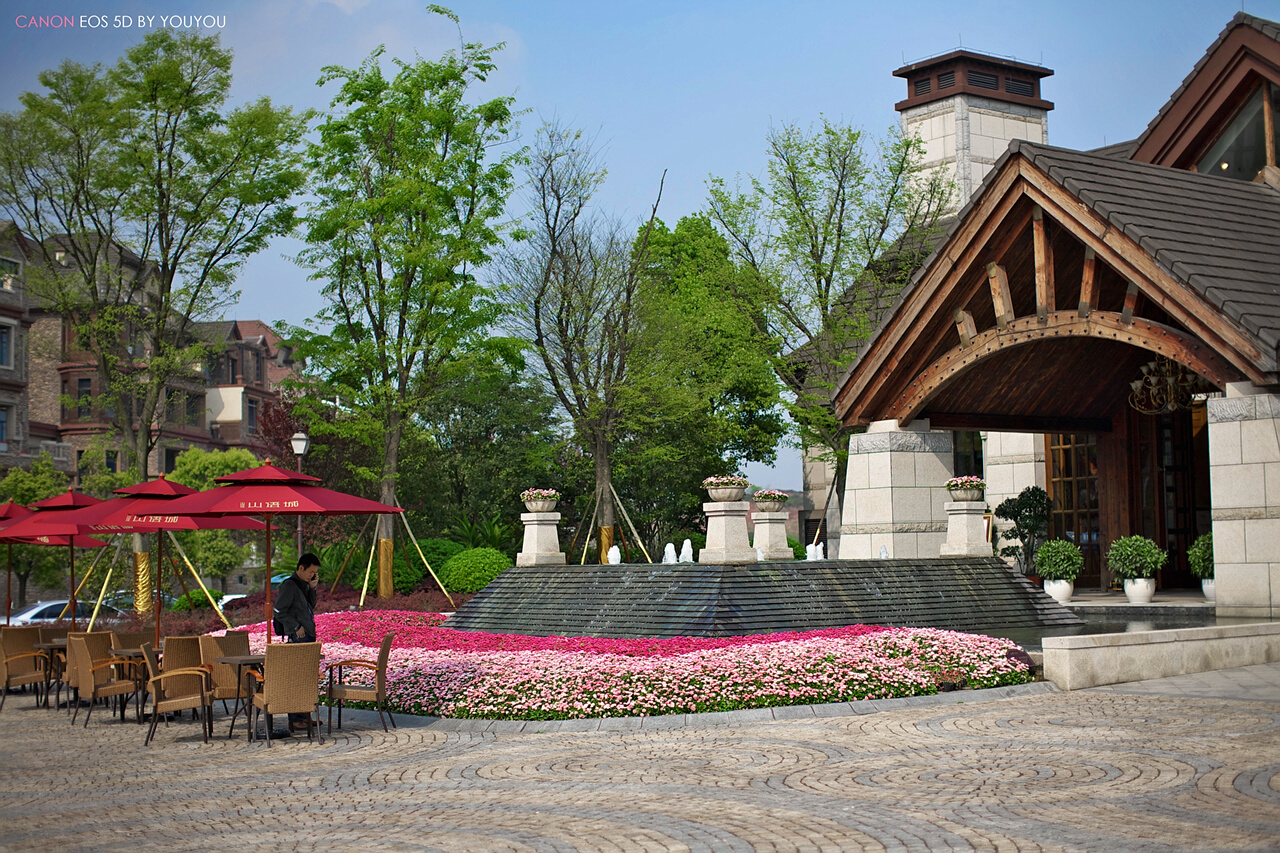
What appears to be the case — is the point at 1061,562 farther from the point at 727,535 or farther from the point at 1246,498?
the point at 727,535

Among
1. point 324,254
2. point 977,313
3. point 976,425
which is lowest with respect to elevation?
point 976,425

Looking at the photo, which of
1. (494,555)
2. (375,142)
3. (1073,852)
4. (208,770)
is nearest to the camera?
(1073,852)

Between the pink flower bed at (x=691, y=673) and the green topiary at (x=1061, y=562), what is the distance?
8.35 m

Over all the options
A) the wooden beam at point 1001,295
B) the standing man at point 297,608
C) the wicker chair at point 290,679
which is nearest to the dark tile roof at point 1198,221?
the wooden beam at point 1001,295

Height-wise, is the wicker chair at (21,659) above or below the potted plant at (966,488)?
below

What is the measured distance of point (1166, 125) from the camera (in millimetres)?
23312

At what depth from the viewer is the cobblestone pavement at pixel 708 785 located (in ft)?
25.4

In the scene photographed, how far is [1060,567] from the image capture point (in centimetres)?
2338

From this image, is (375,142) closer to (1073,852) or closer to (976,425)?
(976,425)

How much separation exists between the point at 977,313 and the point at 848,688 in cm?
1069

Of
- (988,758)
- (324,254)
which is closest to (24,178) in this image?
(324,254)

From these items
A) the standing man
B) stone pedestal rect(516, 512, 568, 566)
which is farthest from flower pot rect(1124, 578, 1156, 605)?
the standing man

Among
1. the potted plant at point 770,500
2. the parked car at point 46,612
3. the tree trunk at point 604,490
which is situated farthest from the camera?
the parked car at point 46,612

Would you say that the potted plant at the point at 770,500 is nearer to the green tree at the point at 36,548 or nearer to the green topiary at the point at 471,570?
the green topiary at the point at 471,570
